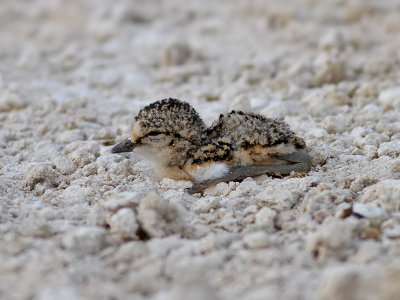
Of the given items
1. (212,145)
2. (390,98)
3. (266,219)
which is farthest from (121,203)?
(390,98)

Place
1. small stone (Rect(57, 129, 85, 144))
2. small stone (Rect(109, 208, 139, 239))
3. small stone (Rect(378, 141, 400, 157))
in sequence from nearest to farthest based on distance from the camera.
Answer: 1. small stone (Rect(109, 208, 139, 239))
2. small stone (Rect(378, 141, 400, 157))
3. small stone (Rect(57, 129, 85, 144))

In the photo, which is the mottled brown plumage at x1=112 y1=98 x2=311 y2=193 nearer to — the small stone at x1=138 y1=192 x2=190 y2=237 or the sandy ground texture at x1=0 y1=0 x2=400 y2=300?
the sandy ground texture at x1=0 y1=0 x2=400 y2=300

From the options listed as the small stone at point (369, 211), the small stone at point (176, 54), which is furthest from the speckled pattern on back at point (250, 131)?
the small stone at point (176, 54)

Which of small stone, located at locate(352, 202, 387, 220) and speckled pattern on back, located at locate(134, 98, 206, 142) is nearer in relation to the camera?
small stone, located at locate(352, 202, 387, 220)

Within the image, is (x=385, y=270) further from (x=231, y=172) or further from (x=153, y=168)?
(x=153, y=168)

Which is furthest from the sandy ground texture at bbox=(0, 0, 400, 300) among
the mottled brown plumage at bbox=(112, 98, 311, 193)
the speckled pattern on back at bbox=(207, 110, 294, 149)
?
the speckled pattern on back at bbox=(207, 110, 294, 149)

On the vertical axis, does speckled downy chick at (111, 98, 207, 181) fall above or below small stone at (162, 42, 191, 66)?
below

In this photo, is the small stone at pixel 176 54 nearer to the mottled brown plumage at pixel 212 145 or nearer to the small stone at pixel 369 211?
the mottled brown plumage at pixel 212 145
